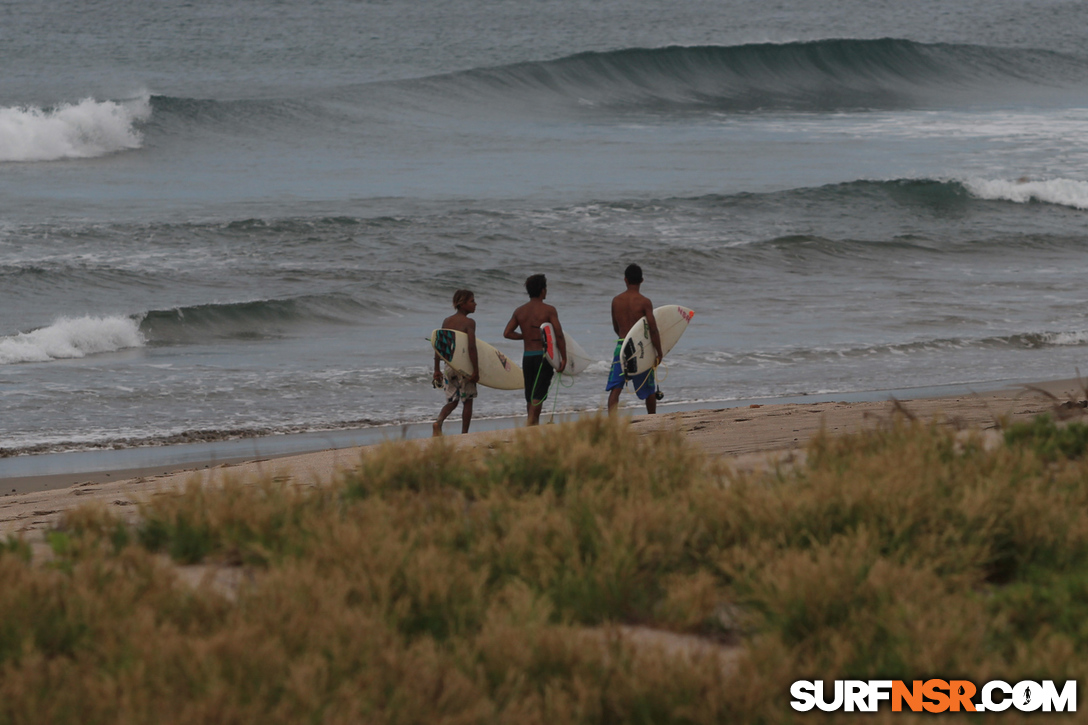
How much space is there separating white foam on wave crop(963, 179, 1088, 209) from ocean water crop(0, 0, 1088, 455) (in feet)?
0.36

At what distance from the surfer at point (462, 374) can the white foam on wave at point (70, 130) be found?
25.4 meters

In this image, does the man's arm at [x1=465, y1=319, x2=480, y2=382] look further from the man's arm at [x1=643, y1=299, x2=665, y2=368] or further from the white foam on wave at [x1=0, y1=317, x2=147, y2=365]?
the white foam on wave at [x1=0, y1=317, x2=147, y2=365]

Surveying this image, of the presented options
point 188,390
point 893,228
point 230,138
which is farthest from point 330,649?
point 230,138

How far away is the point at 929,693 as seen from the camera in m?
2.38

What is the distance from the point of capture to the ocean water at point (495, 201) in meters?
11.7

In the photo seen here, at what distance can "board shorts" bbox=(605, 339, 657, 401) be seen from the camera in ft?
27.6

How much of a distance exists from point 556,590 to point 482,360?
5813mm

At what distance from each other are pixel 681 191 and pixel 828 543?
23.0 m

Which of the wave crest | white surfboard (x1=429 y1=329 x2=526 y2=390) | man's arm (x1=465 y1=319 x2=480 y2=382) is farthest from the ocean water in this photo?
man's arm (x1=465 y1=319 x2=480 y2=382)

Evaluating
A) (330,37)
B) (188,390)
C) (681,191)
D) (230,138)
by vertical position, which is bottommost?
(188,390)

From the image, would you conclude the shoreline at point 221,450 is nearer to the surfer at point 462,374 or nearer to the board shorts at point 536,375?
the board shorts at point 536,375

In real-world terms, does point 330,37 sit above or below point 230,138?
above

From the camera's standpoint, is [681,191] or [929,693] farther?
[681,191]

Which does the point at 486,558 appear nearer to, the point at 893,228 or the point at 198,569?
the point at 198,569
